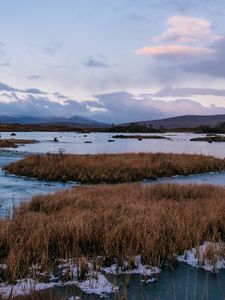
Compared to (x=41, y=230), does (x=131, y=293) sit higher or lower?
lower

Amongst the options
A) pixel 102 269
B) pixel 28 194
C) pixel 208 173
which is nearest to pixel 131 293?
pixel 102 269

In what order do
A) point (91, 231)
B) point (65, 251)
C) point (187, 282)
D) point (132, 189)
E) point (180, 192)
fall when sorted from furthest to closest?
point (132, 189) < point (180, 192) < point (91, 231) < point (65, 251) < point (187, 282)

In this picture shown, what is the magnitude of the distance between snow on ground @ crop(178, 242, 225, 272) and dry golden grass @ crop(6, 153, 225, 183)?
14378mm

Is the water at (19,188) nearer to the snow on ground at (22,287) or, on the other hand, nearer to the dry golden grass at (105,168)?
the dry golden grass at (105,168)

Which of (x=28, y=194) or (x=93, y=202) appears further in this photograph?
(x=28, y=194)

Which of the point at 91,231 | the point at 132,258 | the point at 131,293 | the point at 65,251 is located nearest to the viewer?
the point at 131,293

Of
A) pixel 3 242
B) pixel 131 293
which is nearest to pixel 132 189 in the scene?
pixel 3 242

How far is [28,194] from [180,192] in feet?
22.1

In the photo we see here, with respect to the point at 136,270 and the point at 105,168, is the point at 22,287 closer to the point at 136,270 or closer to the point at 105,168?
the point at 136,270

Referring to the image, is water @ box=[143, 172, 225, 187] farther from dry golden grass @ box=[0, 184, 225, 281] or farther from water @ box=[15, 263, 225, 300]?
water @ box=[15, 263, 225, 300]

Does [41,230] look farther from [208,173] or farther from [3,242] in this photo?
[208,173]

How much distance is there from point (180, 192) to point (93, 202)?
4.27 meters

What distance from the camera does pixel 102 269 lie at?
8.05 metres

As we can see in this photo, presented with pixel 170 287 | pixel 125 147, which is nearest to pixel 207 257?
pixel 170 287
